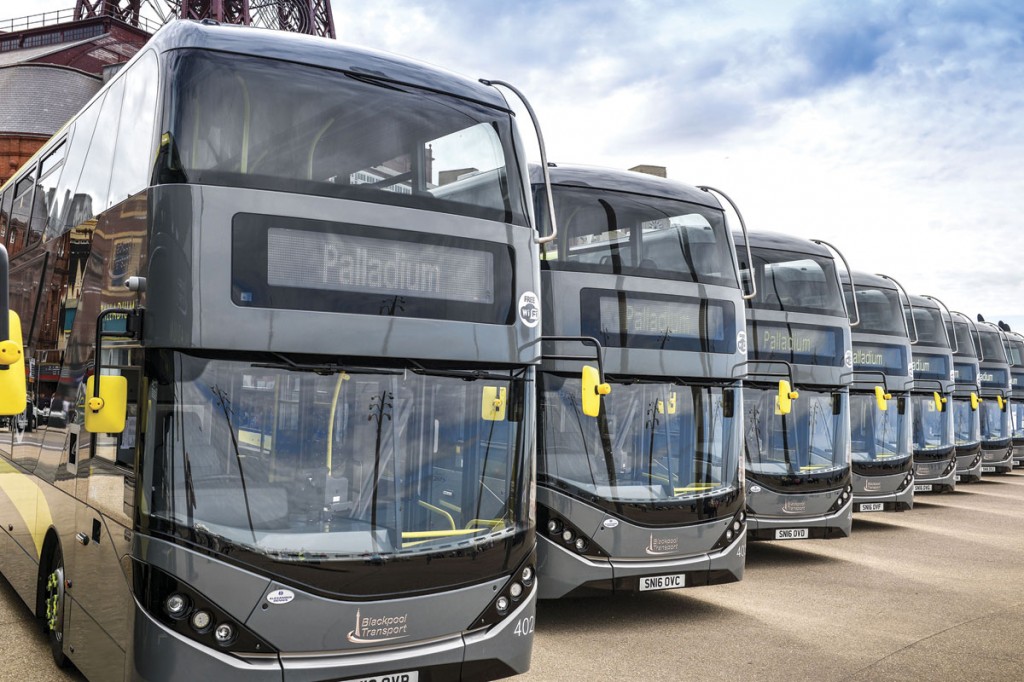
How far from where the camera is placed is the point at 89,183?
6.74 m

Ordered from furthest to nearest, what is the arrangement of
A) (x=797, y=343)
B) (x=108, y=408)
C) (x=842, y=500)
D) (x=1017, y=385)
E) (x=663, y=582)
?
→ 1. (x=1017, y=385)
2. (x=797, y=343)
3. (x=842, y=500)
4. (x=663, y=582)
5. (x=108, y=408)

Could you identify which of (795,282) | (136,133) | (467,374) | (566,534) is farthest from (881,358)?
(136,133)

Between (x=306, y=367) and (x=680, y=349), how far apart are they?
15.7 feet

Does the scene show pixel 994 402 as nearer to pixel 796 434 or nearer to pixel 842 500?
pixel 842 500

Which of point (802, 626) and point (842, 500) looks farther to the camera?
point (842, 500)

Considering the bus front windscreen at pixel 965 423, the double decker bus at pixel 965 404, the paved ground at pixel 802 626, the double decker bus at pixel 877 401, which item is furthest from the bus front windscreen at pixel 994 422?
the paved ground at pixel 802 626

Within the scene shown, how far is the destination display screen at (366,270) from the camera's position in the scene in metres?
5.12

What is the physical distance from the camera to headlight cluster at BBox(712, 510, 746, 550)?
9148 millimetres

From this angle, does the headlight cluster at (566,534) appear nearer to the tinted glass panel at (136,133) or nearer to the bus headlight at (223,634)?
the bus headlight at (223,634)

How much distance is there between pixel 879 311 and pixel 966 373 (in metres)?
9.06

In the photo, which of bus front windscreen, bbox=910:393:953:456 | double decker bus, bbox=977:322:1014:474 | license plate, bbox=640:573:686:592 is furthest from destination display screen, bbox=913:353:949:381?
license plate, bbox=640:573:686:592

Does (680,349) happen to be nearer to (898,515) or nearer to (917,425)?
(898,515)

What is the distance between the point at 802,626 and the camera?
867cm

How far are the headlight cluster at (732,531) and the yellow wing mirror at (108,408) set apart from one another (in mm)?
5799
